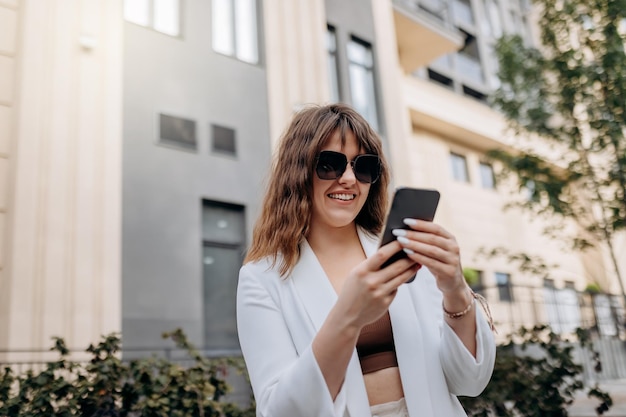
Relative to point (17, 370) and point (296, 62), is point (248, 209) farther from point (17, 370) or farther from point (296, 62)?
point (17, 370)

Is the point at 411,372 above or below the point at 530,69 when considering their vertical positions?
below

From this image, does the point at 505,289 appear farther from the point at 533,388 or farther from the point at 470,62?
the point at 533,388

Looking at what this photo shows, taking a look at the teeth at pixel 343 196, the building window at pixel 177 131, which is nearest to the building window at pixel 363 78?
the building window at pixel 177 131

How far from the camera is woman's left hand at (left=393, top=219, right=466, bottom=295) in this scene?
56.6 inches

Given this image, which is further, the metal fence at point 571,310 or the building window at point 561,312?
the building window at point 561,312

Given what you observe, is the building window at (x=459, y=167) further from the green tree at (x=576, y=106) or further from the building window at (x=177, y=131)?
the building window at (x=177, y=131)

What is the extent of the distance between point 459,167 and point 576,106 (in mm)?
11138

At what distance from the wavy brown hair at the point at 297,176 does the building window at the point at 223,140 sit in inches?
302

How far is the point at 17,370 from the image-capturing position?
21.5 feet

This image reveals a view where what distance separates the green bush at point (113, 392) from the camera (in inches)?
157

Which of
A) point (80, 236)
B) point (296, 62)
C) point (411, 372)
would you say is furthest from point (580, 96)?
point (411, 372)

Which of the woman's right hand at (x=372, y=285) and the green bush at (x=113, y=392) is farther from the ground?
the woman's right hand at (x=372, y=285)

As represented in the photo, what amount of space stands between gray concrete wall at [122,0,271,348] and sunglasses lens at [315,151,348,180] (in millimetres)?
6511

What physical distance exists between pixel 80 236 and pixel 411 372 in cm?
655
